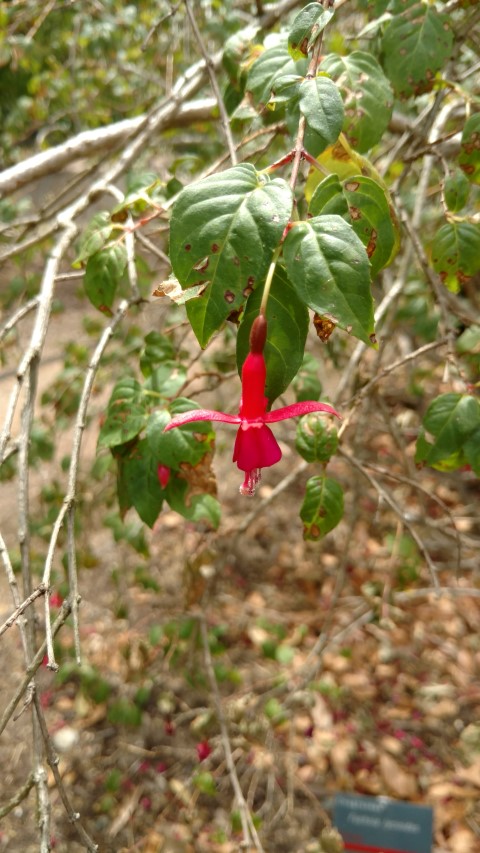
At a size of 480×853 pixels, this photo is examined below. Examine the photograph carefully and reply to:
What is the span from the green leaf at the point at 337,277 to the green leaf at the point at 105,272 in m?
0.38

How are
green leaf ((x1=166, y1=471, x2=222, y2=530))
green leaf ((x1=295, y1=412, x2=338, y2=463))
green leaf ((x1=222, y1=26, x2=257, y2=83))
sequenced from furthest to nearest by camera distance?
green leaf ((x1=222, y1=26, x2=257, y2=83)) → green leaf ((x1=166, y1=471, x2=222, y2=530)) → green leaf ((x1=295, y1=412, x2=338, y2=463))

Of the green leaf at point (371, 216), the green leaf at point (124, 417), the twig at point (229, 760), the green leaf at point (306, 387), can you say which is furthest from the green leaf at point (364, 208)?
the twig at point (229, 760)

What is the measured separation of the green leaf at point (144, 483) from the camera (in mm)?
767

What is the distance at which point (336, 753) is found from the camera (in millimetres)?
1605

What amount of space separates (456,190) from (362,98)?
0.17 meters

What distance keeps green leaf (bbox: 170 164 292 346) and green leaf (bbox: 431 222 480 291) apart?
376mm

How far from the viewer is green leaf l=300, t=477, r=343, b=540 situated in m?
0.77

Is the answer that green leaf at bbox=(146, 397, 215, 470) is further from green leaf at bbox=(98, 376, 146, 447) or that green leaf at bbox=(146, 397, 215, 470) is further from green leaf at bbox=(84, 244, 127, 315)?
green leaf at bbox=(84, 244, 127, 315)

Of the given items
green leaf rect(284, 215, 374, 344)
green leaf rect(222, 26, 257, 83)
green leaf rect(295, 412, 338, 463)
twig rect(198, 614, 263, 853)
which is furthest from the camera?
twig rect(198, 614, 263, 853)

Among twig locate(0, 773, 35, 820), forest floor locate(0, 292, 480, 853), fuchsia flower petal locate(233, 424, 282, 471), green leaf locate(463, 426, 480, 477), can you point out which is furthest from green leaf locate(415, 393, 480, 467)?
twig locate(0, 773, 35, 820)

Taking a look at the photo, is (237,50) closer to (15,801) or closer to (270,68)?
(270,68)

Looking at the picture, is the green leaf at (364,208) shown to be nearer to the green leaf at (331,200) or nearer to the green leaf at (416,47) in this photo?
the green leaf at (331,200)

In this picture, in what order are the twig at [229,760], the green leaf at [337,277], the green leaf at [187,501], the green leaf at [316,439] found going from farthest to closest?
the twig at [229,760], the green leaf at [187,501], the green leaf at [316,439], the green leaf at [337,277]

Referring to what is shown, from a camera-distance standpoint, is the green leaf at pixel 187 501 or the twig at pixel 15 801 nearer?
the twig at pixel 15 801
